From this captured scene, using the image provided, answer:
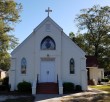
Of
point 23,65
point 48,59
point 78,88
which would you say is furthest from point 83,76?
point 23,65

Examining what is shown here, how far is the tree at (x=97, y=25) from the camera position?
55.2 metres

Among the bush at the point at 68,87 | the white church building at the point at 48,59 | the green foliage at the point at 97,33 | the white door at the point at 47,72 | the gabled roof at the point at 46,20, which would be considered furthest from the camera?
the green foliage at the point at 97,33

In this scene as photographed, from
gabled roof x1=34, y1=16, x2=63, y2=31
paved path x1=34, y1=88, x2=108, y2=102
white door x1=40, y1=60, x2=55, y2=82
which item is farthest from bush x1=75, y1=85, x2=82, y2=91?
gabled roof x1=34, y1=16, x2=63, y2=31

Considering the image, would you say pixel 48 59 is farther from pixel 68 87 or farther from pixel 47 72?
pixel 68 87

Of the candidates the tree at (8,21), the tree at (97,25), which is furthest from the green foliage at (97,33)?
the tree at (8,21)

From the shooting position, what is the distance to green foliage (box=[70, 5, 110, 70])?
55188 mm

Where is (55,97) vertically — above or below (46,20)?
below

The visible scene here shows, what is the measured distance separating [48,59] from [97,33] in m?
26.4

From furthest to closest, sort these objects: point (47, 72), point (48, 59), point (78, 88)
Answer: point (48, 59) → point (47, 72) → point (78, 88)

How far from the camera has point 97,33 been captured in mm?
55406

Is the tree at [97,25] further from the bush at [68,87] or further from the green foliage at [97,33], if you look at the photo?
the bush at [68,87]

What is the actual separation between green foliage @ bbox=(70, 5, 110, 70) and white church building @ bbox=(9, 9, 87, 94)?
2563cm

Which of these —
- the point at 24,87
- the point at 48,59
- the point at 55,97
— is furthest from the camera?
the point at 48,59

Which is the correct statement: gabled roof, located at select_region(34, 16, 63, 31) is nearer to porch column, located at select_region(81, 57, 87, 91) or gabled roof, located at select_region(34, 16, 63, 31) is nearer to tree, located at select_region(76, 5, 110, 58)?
porch column, located at select_region(81, 57, 87, 91)
